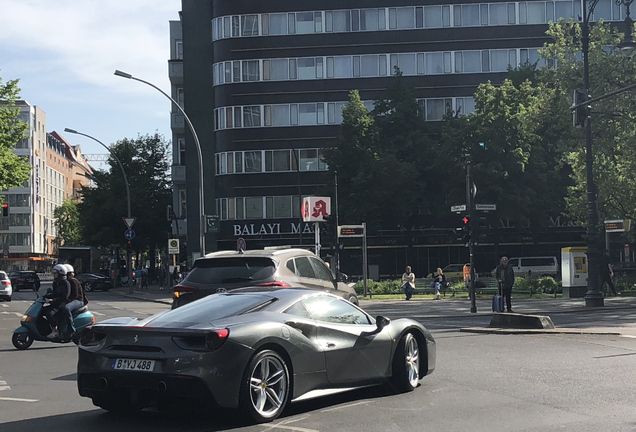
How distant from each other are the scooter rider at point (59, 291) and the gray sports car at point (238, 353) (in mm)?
8475

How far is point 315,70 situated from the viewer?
64875 millimetres

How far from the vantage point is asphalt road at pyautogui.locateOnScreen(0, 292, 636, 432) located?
797cm

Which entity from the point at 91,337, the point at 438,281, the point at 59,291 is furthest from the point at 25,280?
the point at 91,337

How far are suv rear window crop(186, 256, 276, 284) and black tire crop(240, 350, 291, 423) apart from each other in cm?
611

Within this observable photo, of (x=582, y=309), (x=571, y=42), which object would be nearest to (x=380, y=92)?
(x=571, y=42)

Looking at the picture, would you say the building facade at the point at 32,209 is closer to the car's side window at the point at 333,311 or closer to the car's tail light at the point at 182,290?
the car's tail light at the point at 182,290

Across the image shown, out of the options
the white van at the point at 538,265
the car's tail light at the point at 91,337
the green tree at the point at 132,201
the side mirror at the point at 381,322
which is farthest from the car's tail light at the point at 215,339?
the green tree at the point at 132,201

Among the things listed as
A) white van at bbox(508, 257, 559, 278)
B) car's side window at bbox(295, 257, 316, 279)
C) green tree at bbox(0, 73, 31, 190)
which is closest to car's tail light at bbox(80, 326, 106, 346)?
car's side window at bbox(295, 257, 316, 279)

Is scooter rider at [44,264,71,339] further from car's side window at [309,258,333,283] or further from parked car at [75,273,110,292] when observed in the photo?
parked car at [75,273,110,292]

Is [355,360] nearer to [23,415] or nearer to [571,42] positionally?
[23,415]

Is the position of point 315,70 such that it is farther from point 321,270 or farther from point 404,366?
point 404,366

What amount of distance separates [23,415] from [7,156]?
38528mm

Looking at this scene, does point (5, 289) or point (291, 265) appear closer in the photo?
point (291, 265)

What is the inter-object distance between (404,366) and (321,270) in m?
6.86
